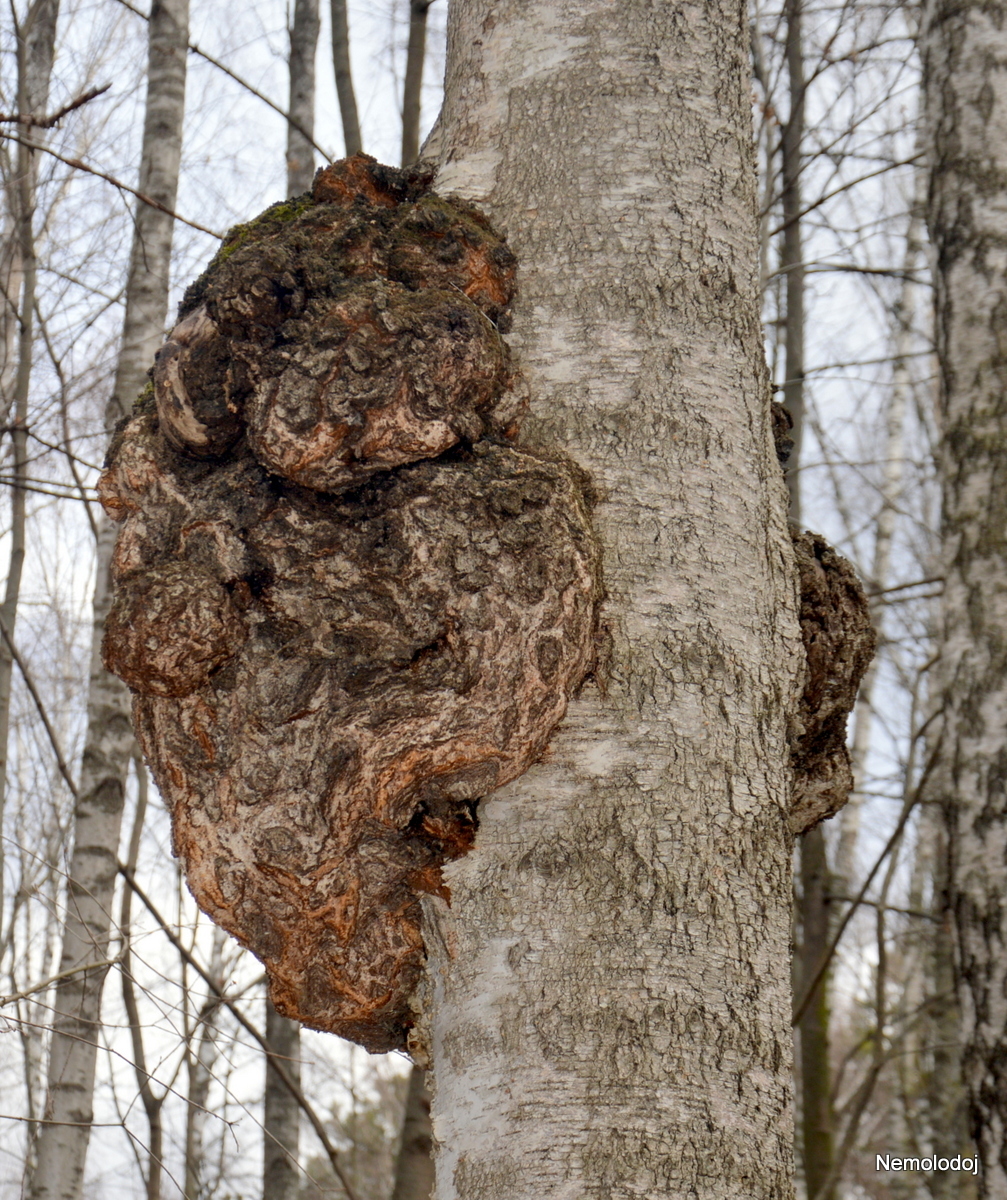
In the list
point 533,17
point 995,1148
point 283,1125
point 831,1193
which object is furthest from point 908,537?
point 533,17

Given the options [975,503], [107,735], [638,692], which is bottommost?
[638,692]

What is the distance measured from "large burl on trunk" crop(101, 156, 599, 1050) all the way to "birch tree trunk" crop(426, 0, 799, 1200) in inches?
3.0

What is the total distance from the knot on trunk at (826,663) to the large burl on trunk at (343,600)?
0.51m

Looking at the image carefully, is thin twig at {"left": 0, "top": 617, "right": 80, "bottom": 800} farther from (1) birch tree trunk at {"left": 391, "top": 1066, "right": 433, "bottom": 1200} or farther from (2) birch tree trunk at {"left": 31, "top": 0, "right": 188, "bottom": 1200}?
(1) birch tree trunk at {"left": 391, "top": 1066, "right": 433, "bottom": 1200}

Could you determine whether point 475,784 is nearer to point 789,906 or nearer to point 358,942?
point 358,942

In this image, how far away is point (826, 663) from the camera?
1662 millimetres

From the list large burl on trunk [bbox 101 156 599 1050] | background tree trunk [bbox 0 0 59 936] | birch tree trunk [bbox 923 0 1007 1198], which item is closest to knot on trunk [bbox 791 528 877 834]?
large burl on trunk [bbox 101 156 599 1050]

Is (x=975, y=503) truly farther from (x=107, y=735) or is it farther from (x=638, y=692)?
(x=107, y=735)

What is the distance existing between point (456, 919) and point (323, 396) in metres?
0.63

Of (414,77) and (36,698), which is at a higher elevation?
(414,77)

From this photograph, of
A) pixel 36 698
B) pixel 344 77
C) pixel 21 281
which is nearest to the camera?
pixel 36 698

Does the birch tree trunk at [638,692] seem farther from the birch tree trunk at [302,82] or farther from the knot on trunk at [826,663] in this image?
the birch tree trunk at [302,82]

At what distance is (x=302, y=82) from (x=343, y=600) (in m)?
4.63

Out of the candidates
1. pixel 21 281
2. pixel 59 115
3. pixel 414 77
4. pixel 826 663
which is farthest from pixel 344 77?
pixel 826 663
